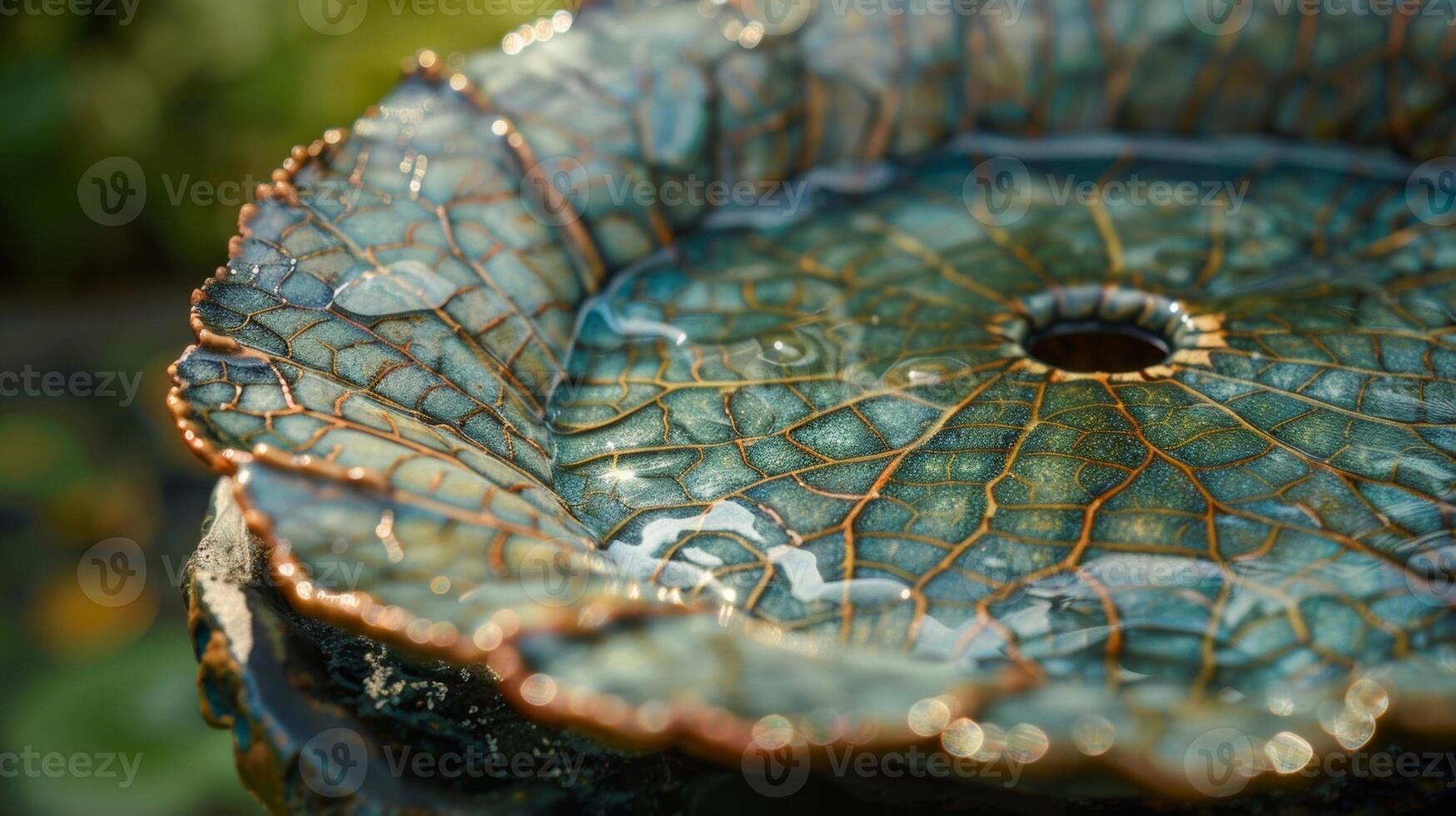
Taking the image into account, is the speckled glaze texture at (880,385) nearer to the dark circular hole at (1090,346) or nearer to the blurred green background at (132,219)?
the dark circular hole at (1090,346)

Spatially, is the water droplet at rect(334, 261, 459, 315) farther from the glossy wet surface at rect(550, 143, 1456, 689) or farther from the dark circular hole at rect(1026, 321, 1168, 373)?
the dark circular hole at rect(1026, 321, 1168, 373)

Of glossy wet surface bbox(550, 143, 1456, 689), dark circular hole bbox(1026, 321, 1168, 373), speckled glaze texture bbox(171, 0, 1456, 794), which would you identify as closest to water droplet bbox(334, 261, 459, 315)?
speckled glaze texture bbox(171, 0, 1456, 794)

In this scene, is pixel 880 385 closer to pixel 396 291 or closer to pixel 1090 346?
pixel 1090 346

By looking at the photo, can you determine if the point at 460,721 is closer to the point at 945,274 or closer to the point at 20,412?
the point at 945,274

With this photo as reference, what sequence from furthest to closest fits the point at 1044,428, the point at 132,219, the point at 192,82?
the point at 132,219
the point at 192,82
the point at 1044,428

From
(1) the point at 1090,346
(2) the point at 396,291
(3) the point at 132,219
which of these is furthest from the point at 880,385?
(3) the point at 132,219

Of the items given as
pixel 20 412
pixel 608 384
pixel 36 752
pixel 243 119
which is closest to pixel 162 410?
pixel 20 412
